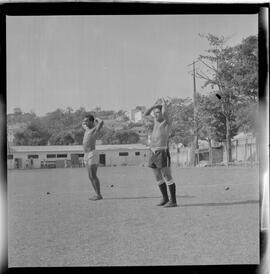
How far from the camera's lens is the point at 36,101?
20.7 ft

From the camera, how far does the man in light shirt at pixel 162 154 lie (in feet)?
21.1

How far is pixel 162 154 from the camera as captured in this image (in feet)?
21.2

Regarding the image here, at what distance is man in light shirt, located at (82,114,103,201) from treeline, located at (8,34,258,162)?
0.06 metres

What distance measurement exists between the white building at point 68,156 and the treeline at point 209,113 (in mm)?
67

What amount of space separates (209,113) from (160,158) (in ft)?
2.21

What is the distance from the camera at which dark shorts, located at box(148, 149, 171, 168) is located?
21.2 ft

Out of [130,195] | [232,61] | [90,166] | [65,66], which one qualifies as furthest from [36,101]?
[232,61]

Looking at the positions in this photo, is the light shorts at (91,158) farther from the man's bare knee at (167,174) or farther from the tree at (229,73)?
the tree at (229,73)

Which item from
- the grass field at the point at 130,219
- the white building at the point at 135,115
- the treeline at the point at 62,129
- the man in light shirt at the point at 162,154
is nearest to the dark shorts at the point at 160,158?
the man in light shirt at the point at 162,154

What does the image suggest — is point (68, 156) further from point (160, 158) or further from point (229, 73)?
point (229, 73)

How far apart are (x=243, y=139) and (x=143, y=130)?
102 cm

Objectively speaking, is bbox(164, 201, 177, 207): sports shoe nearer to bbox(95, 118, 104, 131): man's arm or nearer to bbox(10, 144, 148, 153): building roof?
bbox(10, 144, 148, 153): building roof

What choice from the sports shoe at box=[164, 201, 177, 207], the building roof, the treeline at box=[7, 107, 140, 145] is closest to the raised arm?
the treeline at box=[7, 107, 140, 145]

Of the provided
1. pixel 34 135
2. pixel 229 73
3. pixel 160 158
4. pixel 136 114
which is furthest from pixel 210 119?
pixel 34 135
